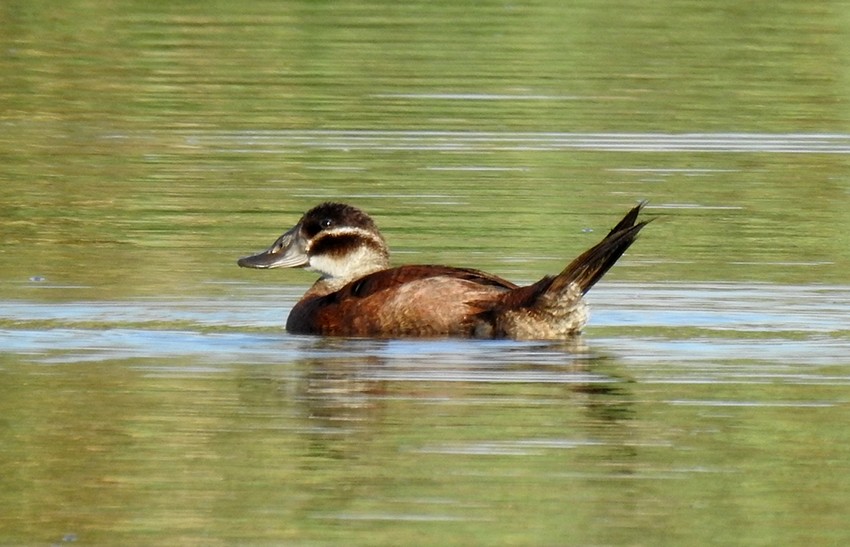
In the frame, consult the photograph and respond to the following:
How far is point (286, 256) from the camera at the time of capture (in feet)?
36.3

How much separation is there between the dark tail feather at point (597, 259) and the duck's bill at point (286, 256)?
169 centimetres

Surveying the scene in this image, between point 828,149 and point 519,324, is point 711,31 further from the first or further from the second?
point 519,324

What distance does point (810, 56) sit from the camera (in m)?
22.5

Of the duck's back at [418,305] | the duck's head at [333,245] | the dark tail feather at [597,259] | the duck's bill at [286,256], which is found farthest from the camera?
the duck's bill at [286,256]

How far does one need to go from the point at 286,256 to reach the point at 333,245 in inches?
10.5

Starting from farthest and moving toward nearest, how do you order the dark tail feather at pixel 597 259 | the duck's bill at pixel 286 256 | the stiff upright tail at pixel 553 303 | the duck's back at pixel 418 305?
the duck's bill at pixel 286 256 < the duck's back at pixel 418 305 < the stiff upright tail at pixel 553 303 < the dark tail feather at pixel 597 259

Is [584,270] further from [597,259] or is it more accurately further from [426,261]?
[426,261]

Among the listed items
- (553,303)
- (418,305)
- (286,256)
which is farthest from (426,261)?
(553,303)

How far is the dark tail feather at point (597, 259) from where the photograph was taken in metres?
9.70

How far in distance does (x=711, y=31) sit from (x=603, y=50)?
2.80 meters

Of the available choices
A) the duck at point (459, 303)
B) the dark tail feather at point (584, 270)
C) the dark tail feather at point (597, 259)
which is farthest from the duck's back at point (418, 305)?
the dark tail feather at point (597, 259)

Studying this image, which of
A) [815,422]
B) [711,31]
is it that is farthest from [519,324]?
[711,31]

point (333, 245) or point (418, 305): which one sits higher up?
point (333, 245)

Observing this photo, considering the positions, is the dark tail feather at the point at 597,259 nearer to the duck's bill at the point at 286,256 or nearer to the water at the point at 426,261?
the water at the point at 426,261
